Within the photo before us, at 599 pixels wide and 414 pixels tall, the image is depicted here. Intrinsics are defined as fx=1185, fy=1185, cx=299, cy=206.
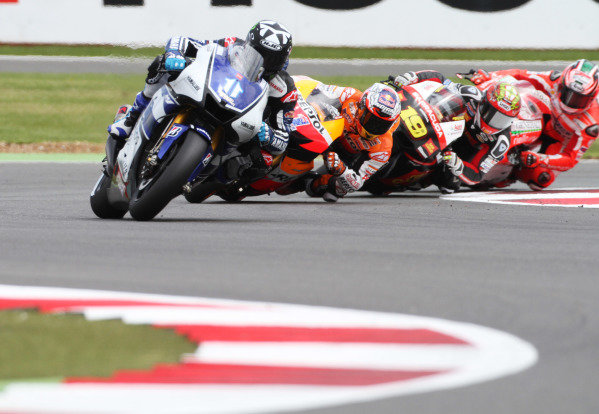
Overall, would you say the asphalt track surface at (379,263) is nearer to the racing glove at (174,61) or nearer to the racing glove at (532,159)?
the racing glove at (174,61)

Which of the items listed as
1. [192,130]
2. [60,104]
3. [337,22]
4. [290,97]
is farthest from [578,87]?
[60,104]

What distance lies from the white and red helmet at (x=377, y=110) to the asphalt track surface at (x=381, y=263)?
0.67 meters

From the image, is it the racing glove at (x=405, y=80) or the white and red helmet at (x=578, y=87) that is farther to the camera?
the white and red helmet at (x=578, y=87)

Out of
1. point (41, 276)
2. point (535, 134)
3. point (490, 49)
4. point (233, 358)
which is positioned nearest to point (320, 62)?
point (490, 49)

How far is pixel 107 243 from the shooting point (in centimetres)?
689

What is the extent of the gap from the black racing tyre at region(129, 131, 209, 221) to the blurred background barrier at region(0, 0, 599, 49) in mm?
12365

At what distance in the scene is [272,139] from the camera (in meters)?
8.38

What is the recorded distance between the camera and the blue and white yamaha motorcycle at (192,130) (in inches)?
296

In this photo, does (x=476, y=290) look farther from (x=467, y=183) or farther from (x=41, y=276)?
(x=467, y=183)

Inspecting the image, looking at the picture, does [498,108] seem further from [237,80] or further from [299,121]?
[237,80]

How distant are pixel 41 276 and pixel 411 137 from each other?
17.5ft

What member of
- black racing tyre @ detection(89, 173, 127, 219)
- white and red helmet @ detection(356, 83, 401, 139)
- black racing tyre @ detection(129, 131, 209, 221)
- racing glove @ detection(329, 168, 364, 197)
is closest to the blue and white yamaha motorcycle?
black racing tyre @ detection(129, 131, 209, 221)

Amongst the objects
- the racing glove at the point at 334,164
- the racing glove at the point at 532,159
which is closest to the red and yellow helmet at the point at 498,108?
the racing glove at the point at 532,159

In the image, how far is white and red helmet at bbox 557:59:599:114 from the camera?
11188 millimetres
